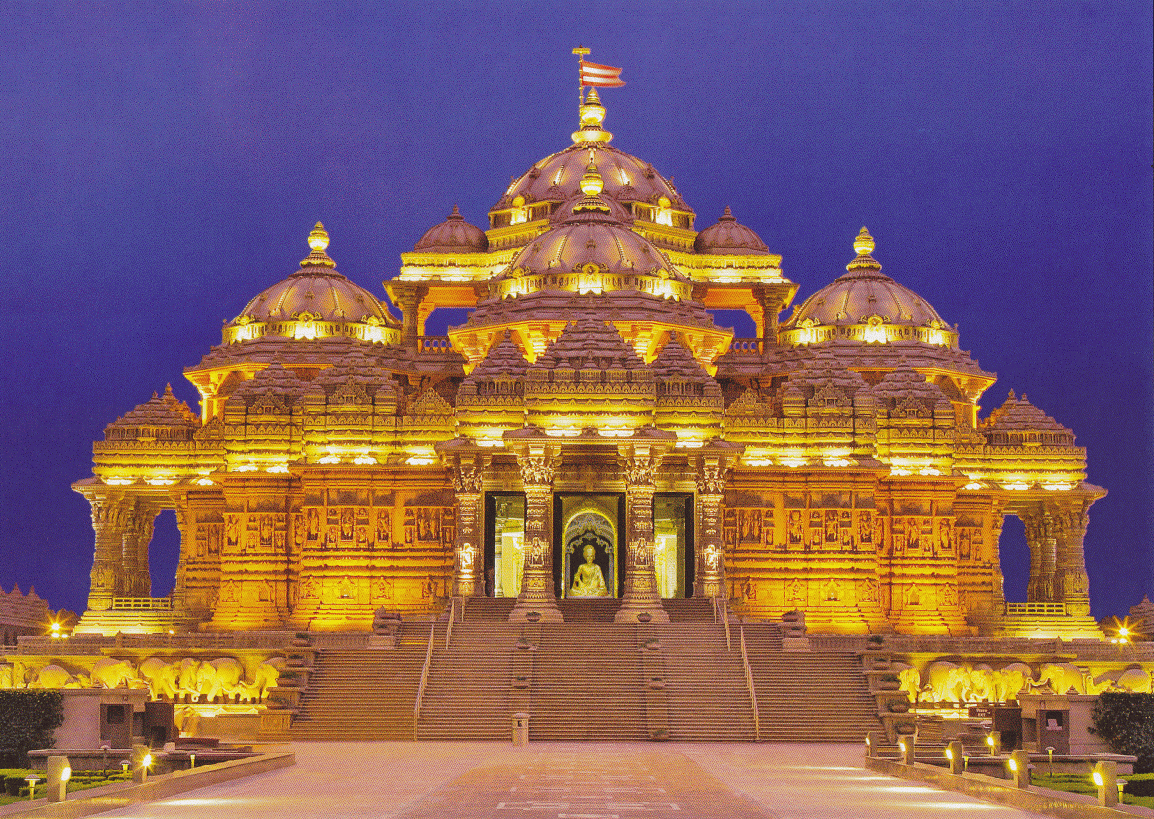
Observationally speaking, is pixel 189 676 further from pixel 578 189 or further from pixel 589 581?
pixel 578 189

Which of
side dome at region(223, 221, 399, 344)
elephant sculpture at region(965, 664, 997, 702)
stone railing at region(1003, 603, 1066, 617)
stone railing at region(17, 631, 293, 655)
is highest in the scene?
side dome at region(223, 221, 399, 344)

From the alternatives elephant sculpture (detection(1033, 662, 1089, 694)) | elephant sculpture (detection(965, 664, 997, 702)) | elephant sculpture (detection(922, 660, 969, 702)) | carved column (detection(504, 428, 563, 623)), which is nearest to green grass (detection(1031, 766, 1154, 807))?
elephant sculpture (detection(922, 660, 969, 702))

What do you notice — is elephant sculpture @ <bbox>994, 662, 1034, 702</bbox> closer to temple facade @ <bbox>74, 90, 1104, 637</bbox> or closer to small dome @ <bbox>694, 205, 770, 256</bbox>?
temple facade @ <bbox>74, 90, 1104, 637</bbox>

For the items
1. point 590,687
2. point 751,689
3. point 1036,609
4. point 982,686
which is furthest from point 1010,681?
point 1036,609

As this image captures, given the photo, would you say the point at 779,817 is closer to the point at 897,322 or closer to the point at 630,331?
the point at 630,331

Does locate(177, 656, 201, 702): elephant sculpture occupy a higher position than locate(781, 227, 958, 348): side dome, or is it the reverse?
locate(781, 227, 958, 348): side dome

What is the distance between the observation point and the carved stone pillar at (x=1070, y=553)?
6134cm

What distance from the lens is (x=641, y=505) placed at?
164ft

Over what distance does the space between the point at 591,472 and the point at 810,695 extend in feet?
43.1

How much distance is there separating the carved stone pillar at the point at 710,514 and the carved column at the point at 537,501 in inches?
169

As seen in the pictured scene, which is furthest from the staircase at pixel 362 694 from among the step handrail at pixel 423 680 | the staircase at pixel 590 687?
the step handrail at pixel 423 680

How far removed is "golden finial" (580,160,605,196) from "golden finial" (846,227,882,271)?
1055 cm

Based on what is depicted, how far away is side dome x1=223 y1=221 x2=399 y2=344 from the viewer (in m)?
68.5

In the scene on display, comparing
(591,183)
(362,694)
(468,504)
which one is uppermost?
(591,183)
